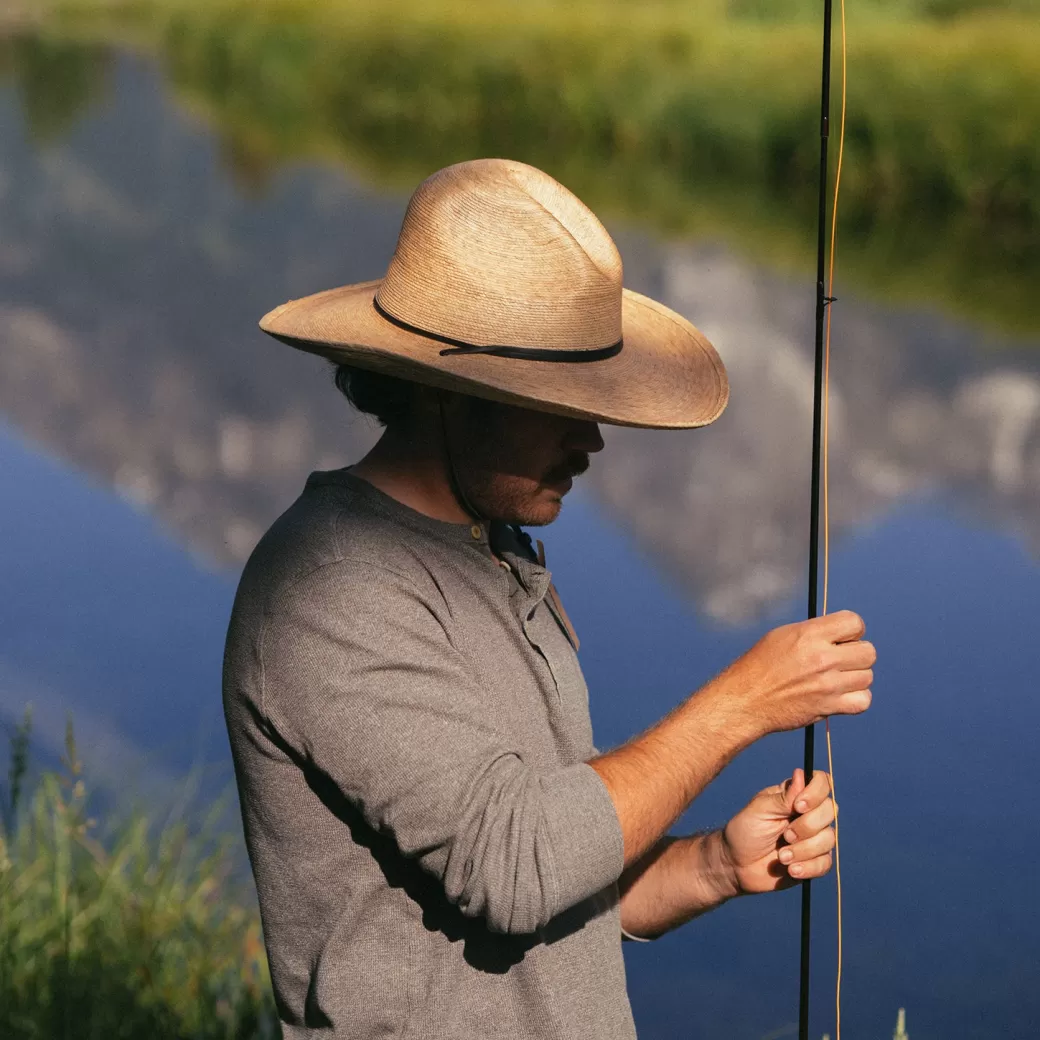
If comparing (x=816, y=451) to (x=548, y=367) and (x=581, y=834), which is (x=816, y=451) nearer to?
(x=548, y=367)

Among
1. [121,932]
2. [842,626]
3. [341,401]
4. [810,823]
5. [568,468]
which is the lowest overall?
[341,401]

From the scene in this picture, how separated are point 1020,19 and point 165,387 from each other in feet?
18.2

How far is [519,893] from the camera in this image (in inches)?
50.8

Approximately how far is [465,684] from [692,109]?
888cm

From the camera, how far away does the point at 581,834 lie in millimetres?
1311

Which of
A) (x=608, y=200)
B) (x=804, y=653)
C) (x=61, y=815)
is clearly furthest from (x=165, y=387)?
(x=804, y=653)

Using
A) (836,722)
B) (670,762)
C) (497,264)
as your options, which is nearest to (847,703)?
(670,762)

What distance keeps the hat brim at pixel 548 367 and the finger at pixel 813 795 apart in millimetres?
375

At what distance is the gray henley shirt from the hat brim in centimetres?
13

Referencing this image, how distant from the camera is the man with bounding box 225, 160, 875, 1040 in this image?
51.1 inches

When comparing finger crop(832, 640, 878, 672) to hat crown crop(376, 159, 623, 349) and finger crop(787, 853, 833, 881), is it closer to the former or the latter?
finger crop(787, 853, 833, 881)

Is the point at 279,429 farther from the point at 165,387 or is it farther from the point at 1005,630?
the point at 1005,630

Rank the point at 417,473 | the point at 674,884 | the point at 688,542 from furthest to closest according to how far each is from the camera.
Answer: the point at 688,542 < the point at 674,884 < the point at 417,473

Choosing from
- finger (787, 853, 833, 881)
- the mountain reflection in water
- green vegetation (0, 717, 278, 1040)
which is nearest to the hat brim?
finger (787, 853, 833, 881)
